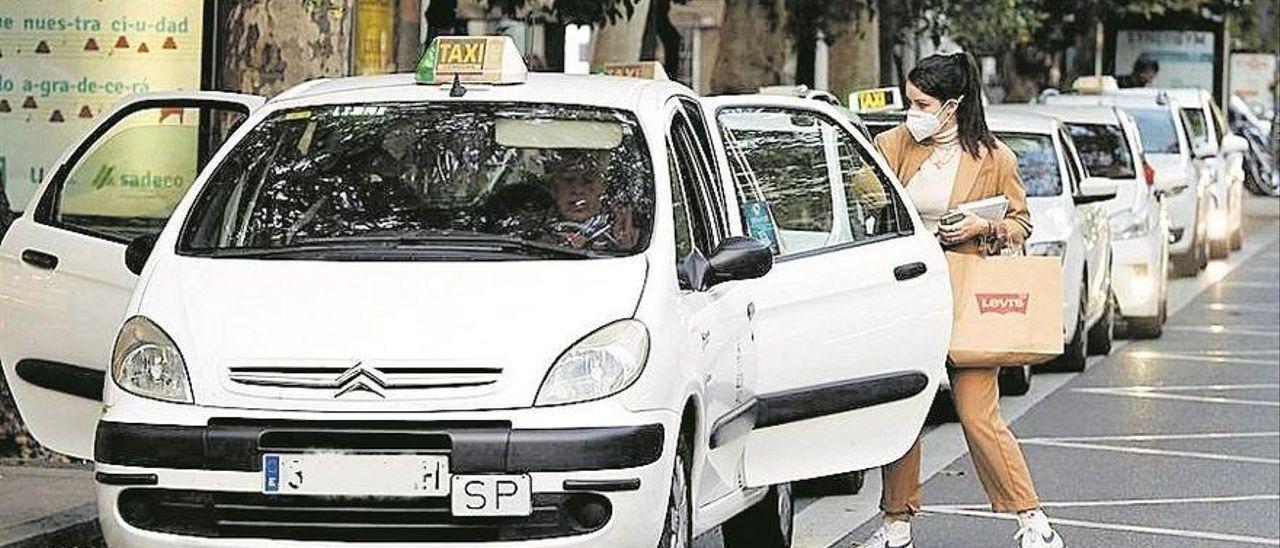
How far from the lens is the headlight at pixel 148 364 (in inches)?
275

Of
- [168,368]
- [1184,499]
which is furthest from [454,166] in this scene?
[1184,499]

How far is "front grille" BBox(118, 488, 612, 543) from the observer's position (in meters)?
6.79

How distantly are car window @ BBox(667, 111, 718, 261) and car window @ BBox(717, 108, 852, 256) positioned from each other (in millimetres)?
534

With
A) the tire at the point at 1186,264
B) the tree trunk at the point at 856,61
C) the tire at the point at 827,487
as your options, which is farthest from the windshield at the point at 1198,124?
the tire at the point at 827,487

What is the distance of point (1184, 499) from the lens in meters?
11.5

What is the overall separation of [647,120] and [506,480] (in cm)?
158

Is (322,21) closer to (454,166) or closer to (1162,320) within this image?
(454,166)

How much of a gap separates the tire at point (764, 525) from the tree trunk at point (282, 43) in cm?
343

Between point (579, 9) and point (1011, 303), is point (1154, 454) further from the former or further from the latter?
point (1011, 303)

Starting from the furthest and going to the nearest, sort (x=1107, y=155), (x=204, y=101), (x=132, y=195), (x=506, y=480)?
(x=1107, y=155)
(x=132, y=195)
(x=204, y=101)
(x=506, y=480)

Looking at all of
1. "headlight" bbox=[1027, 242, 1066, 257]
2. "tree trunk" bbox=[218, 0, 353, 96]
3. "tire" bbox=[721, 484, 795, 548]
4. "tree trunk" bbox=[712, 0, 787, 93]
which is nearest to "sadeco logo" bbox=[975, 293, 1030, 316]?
"tire" bbox=[721, 484, 795, 548]

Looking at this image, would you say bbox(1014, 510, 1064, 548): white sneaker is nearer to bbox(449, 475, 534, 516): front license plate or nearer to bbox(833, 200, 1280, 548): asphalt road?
bbox(833, 200, 1280, 548): asphalt road

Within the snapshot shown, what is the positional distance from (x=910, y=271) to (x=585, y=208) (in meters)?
1.47

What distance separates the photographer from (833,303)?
8453 mm
